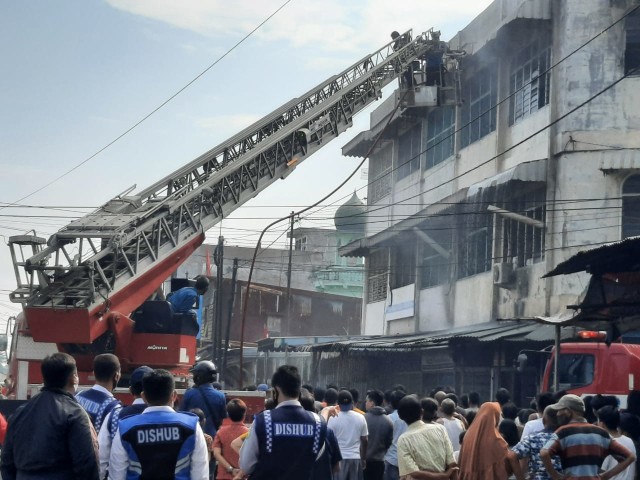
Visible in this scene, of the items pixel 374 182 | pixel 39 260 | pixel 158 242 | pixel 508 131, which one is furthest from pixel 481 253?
pixel 39 260

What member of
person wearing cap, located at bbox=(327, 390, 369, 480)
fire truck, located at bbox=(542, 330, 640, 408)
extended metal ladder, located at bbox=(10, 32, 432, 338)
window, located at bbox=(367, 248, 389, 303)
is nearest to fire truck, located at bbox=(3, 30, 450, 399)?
extended metal ladder, located at bbox=(10, 32, 432, 338)

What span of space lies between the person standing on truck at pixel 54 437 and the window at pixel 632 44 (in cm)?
2130

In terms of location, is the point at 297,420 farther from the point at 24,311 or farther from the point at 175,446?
the point at 24,311

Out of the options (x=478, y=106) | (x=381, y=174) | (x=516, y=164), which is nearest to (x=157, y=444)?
(x=516, y=164)

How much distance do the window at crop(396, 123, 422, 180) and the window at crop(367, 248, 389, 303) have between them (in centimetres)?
312

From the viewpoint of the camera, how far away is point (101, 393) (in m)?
7.80

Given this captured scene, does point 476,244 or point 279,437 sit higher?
point 476,244

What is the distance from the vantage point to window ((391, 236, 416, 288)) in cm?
3644

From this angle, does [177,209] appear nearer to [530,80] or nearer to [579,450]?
[579,450]

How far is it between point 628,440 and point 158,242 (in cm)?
892

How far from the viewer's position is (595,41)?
2567 centimetres

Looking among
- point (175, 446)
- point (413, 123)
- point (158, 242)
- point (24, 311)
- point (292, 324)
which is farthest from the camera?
point (292, 324)

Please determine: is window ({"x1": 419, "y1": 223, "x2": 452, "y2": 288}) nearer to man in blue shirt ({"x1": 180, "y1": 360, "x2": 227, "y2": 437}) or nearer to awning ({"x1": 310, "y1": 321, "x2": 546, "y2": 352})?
awning ({"x1": 310, "y1": 321, "x2": 546, "y2": 352})

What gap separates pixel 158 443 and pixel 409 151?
32.0 meters
